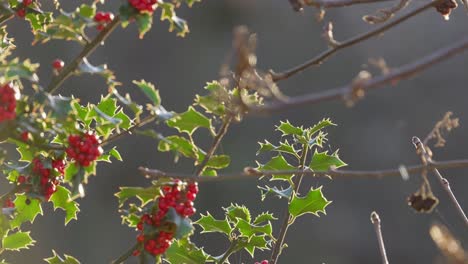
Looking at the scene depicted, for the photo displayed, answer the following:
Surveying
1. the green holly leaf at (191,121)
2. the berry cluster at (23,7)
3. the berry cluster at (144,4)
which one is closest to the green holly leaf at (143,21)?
the berry cluster at (144,4)

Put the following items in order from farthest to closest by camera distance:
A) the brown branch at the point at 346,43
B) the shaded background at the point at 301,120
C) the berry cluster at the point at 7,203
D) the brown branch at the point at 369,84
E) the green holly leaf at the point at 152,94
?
the shaded background at the point at 301,120, the berry cluster at the point at 7,203, the green holly leaf at the point at 152,94, the brown branch at the point at 346,43, the brown branch at the point at 369,84

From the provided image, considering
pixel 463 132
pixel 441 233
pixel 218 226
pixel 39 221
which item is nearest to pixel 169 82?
pixel 39 221

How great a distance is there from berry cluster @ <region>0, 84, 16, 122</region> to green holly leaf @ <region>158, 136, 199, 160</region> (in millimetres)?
175

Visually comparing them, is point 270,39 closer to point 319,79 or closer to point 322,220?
point 319,79

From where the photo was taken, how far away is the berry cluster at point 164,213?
35.5 inches

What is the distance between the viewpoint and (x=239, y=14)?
477 cm

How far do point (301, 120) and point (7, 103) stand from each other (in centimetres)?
363

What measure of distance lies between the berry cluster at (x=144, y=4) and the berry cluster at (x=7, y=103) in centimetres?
17

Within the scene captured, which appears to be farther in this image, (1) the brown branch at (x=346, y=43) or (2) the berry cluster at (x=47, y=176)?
(2) the berry cluster at (x=47, y=176)

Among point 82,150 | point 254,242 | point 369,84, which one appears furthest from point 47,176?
point 369,84

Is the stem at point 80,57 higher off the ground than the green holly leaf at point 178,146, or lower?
higher

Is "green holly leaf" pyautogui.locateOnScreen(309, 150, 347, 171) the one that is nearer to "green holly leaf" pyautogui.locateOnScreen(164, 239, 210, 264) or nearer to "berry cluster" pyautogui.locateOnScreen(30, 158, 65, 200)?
"green holly leaf" pyautogui.locateOnScreen(164, 239, 210, 264)

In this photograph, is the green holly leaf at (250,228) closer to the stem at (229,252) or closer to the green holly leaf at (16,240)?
the stem at (229,252)

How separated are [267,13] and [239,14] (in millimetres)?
177
